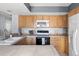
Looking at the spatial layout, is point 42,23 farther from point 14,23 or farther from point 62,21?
point 14,23

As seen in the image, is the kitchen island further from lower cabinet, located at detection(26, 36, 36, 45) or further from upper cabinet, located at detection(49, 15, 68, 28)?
upper cabinet, located at detection(49, 15, 68, 28)

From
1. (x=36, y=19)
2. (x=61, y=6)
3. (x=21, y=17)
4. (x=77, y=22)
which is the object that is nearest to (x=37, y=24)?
(x=36, y=19)

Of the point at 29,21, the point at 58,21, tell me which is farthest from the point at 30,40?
the point at 58,21

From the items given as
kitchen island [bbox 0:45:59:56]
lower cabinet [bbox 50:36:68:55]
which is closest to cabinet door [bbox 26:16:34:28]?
lower cabinet [bbox 50:36:68:55]

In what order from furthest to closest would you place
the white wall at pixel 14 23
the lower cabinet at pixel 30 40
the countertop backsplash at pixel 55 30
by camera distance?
the countertop backsplash at pixel 55 30 < the white wall at pixel 14 23 < the lower cabinet at pixel 30 40

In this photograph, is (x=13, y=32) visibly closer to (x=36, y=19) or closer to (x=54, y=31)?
(x=36, y=19)

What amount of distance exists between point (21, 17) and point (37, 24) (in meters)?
0.80

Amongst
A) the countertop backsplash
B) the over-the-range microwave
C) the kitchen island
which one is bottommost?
the kitchen island

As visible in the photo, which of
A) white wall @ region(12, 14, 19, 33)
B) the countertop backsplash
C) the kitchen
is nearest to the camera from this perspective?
the kitchen

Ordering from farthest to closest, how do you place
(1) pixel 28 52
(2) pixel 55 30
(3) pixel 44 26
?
(2) pixel 55 30
(3) pixel 44 26
(1) pixel 28 52

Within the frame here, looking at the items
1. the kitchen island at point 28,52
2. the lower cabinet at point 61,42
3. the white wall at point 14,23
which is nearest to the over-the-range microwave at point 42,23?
the lower cabinet at point 61,42

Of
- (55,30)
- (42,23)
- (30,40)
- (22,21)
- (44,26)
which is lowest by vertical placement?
(30,40)

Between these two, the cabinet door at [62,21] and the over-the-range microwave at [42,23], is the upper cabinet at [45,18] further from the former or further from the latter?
the over-the-range microwave at [42,23]

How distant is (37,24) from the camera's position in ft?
20.1
